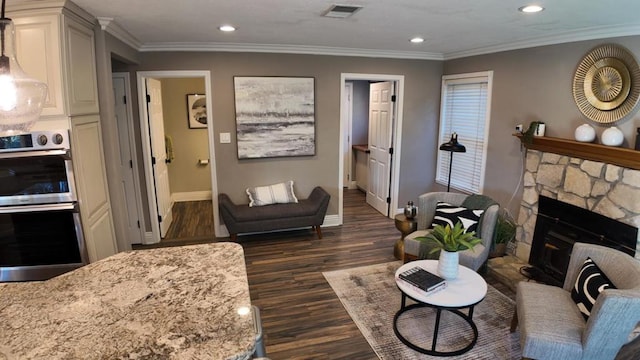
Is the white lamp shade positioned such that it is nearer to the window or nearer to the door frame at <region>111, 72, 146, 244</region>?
the door frame at <region>111, 72, 146, 244</region>

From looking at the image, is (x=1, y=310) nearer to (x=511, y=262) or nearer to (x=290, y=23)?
(x=290, y=23)

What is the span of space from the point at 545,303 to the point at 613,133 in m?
1.63

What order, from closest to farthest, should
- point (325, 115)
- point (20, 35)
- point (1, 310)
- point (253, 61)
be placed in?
point (1, 310) < point (20, 35) < point (253, 61) < point (325, 115)

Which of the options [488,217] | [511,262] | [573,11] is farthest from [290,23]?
[511,262]

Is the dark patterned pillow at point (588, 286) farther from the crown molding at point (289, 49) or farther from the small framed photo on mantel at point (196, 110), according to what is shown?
the small framed photo on mantel at point (196, 110)

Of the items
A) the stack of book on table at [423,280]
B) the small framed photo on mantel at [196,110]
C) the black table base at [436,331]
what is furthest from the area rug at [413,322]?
the small framed photo on mantel at [196,110]

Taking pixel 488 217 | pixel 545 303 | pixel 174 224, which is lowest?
pixel 174 224

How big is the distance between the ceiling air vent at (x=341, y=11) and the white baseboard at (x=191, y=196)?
4.84 m

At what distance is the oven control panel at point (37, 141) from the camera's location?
7.57ft

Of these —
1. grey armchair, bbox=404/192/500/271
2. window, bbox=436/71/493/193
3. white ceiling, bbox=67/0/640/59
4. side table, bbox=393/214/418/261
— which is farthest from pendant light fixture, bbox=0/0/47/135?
window, bbox=436/71/493/193

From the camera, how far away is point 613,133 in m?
3.02

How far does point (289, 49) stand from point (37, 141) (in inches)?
119

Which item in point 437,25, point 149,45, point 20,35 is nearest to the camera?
point 20,35

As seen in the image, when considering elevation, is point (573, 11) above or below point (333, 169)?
above
